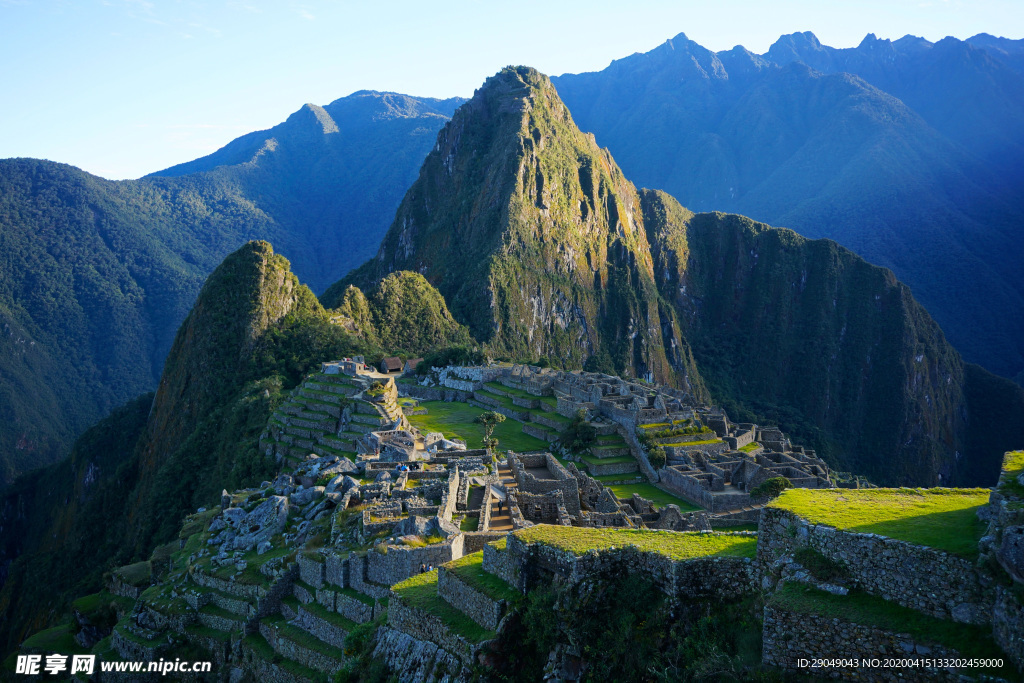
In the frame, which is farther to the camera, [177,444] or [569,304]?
[569,304]

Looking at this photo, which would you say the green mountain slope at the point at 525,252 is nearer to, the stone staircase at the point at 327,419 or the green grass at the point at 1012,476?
the stone staircase at the point at 327,419

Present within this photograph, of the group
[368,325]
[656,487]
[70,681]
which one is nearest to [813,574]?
[70,681]

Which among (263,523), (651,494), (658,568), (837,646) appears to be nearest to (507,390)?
(651,494)

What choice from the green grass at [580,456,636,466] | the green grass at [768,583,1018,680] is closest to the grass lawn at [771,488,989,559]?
the green grass at [768,583,1018,680]

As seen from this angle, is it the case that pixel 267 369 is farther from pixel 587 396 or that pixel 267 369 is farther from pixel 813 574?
pixel 813 574

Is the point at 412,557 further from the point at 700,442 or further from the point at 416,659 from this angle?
the point at 700,442

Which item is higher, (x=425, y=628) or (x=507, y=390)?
(x=507, y=390)

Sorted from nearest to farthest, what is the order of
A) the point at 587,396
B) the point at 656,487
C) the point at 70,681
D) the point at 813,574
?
the point at 813,574 < the point at 70,681 < the point at 656,487 < the point at 587,396

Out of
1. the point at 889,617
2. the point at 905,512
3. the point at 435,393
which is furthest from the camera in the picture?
the point at 435,393
